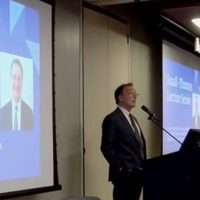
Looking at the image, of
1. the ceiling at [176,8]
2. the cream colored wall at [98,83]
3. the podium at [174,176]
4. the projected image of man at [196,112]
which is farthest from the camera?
the projected image of man at [196,112]

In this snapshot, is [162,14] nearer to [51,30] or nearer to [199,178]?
[51,30]

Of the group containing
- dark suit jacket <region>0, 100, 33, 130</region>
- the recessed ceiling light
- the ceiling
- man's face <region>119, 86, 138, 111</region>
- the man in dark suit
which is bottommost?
the man in dark suit

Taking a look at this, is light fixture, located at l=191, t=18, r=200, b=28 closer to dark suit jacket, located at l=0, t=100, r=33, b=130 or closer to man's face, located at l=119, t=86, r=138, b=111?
man's face, located at l=119, t=86, r=138, b=111

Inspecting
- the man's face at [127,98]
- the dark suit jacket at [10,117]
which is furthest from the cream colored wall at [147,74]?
the dark suit jacket at [10,117]

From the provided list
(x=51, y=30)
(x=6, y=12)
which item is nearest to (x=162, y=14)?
(x=51, y=30)

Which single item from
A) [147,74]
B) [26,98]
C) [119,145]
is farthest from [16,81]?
[147,74]

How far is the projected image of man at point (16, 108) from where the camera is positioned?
316 centimetres

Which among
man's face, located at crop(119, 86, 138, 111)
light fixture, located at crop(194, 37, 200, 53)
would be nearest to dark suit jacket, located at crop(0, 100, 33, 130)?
man's face, located at crop(119, 86, 138, 111)

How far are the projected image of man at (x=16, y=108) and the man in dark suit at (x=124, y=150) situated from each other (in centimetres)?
78

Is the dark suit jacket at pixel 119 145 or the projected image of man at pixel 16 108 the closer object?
the projected image of man at pixel 16 108

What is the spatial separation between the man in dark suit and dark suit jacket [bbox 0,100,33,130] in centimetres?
74

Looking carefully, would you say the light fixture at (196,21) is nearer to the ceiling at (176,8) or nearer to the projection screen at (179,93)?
the ceiling at (176,8)

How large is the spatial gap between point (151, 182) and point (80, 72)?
87.2 inches

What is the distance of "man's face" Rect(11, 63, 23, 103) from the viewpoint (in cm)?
323
